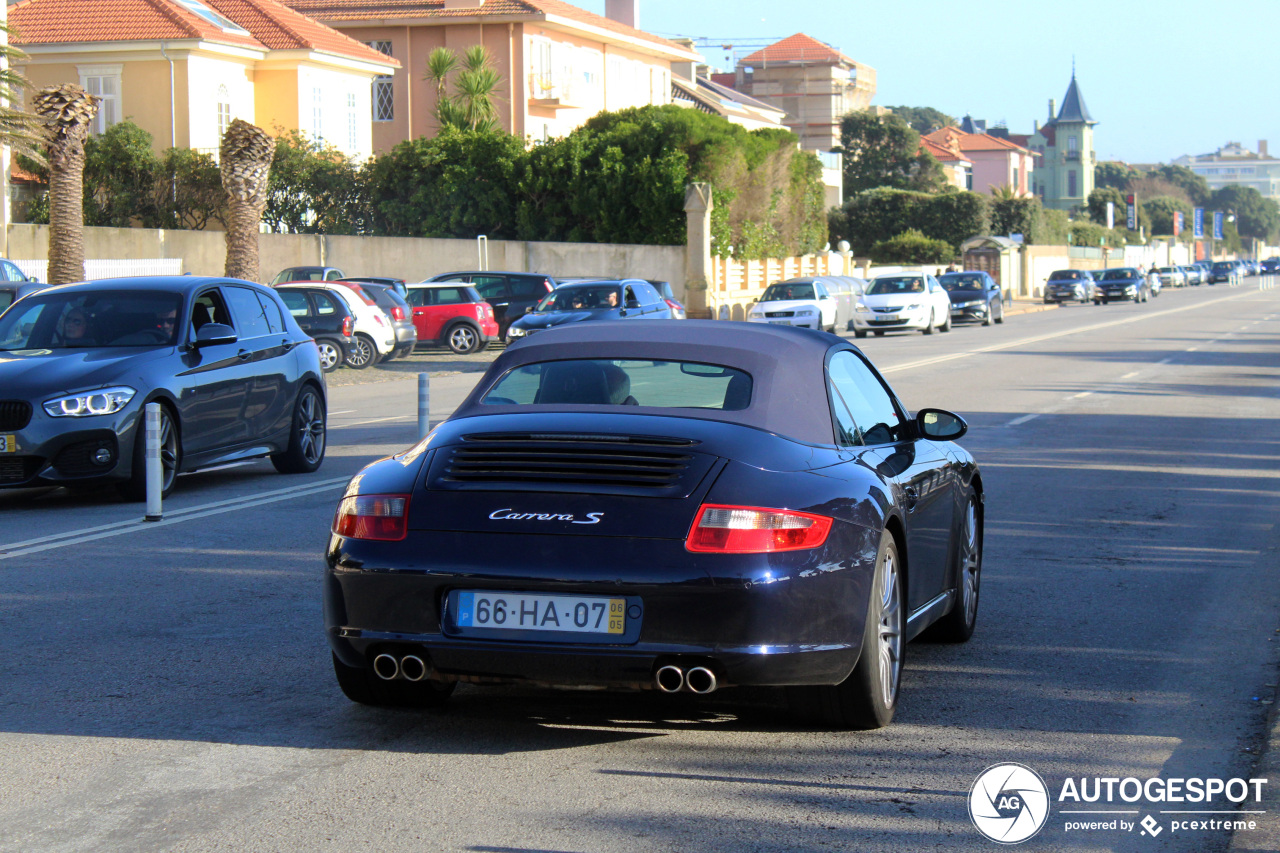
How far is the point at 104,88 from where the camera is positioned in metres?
46.3

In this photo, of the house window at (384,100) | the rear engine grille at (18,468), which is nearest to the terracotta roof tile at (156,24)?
the house window at (384,100)

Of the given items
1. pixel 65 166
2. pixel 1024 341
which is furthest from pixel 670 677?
pixel 1024 341

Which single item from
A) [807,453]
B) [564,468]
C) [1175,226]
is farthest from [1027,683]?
[1175,226]

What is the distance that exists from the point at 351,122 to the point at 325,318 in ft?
84.9

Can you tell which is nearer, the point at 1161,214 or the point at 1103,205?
the point at 1103,205

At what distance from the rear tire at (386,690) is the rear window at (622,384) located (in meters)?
1.06

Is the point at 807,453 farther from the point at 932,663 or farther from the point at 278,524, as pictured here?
the point at 278,524

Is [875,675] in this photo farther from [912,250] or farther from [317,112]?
[912,250]

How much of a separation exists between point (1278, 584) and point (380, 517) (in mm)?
5353

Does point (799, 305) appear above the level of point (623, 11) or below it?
below

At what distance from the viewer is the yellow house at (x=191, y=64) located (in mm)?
45281

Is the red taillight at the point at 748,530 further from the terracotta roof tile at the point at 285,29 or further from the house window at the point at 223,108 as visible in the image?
the terracotta roof tile at the point at 285,29

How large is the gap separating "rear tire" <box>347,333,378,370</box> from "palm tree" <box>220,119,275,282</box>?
436 centimetres

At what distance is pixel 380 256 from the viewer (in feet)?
145
